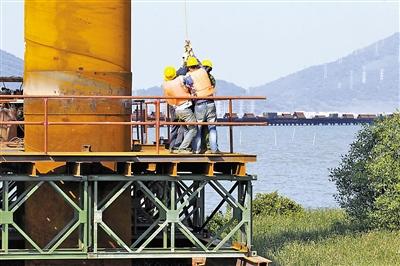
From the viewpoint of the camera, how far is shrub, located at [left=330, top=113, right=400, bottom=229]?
105 feet

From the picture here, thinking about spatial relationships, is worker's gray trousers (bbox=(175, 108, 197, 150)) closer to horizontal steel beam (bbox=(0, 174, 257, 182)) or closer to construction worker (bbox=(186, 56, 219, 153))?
construction worker (bbox=(186, 56, 219, 153))

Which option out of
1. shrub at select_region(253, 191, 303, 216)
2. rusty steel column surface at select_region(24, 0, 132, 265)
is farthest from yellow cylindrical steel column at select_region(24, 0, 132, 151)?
shrub at select_region(253, 191, 303, 216)

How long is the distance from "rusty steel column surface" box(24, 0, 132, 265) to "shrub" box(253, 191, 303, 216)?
17260 mm

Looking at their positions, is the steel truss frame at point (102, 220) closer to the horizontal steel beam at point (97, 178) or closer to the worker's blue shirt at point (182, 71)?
the horizontal steel beam at point (97, 178)

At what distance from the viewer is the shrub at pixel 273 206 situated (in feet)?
125

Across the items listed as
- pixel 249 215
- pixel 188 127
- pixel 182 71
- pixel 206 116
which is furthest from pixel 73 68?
pixel 249 215

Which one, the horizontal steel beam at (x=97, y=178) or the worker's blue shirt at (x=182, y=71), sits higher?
the worker's blue shirt at (x=182, y=71)

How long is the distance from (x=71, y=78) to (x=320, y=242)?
10.9 m

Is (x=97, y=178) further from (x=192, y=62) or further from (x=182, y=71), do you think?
(x=182, y=71)

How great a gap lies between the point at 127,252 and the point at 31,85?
4.01m

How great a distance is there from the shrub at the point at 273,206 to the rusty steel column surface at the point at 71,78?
56.6 feet

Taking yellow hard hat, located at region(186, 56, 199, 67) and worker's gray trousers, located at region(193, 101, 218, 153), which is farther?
yellow hard hat, located at region(186, 56, 199, 67)

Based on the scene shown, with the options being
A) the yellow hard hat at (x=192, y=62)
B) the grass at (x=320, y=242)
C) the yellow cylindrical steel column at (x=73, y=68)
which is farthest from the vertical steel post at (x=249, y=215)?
the grass at (x=320, y=242)

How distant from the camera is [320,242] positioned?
29359 millimetres
